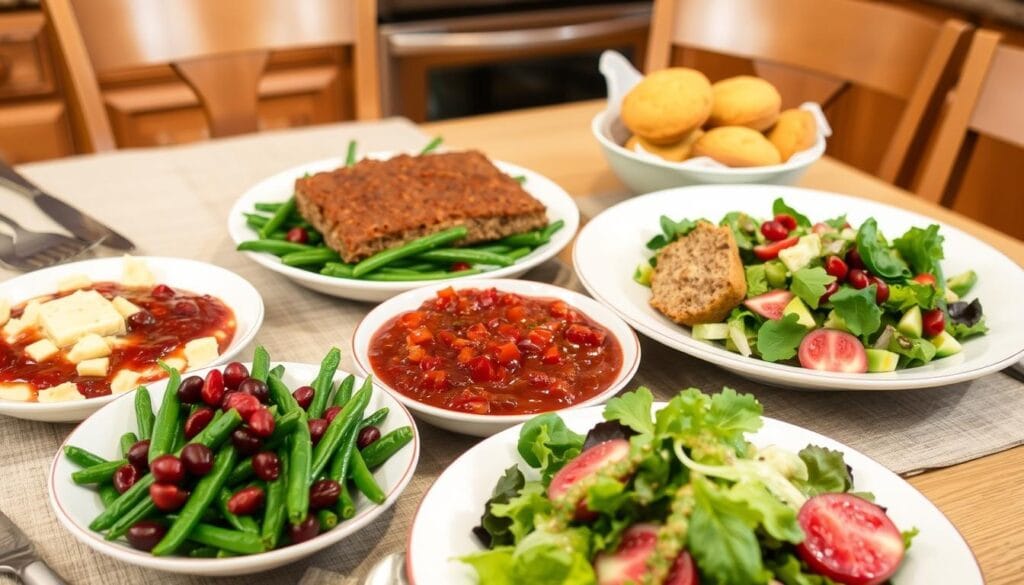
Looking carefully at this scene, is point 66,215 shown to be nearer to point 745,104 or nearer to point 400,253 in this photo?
point 400,253

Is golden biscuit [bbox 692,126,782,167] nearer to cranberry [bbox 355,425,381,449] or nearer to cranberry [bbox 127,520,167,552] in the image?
cranberry [bbox 355,425,381,449]

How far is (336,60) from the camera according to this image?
510cm

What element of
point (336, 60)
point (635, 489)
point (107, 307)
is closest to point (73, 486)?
point (107, 307)

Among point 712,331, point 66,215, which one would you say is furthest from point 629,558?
point 66,215

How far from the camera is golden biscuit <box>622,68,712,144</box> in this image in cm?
231

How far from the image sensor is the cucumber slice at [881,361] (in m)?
1.59

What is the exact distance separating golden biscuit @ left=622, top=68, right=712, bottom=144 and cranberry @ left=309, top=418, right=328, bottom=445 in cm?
136

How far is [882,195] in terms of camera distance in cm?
266

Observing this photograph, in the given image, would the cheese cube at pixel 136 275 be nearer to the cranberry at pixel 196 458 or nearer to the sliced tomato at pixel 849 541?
the cranberry at pixel 196 458

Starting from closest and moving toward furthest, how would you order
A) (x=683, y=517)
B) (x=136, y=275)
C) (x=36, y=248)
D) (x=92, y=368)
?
(x=683, y=517) < (x=92, y=368) < (x=136, y=275) < (x=36, y=248)

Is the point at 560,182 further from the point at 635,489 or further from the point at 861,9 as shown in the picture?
the point at 635,489

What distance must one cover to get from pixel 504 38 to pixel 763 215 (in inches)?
119

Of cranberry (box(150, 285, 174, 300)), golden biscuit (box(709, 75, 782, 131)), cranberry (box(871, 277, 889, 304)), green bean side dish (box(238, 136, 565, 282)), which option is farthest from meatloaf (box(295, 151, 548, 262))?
cranberry (box(871, 277, 889, 304))

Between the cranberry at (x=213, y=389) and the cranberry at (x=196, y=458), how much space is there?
15cm
